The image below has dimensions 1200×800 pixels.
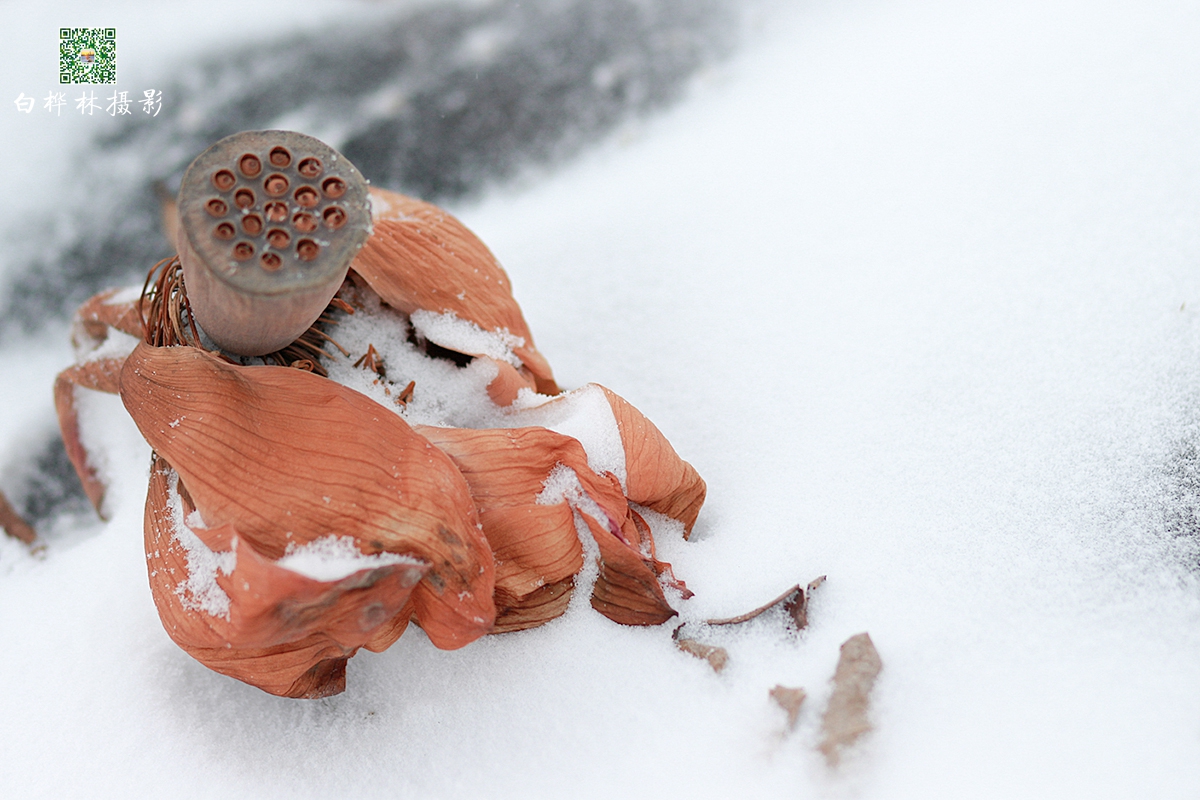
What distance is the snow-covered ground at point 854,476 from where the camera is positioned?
1.36 ft

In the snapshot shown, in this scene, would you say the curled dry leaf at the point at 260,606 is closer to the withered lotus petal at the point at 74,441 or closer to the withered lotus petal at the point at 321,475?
the withered lotus petal at the point at 321,475

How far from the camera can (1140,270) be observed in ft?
1.74

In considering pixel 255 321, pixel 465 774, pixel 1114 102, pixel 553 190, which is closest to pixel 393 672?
pixel 465 774

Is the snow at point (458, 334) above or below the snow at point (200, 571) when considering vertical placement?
above

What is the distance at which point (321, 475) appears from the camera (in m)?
0.40

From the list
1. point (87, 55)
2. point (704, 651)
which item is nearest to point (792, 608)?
point (704, 651)

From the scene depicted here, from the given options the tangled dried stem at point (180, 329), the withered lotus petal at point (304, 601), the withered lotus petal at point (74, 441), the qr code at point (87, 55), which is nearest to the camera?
the withered lotus petal at point (304, 601)

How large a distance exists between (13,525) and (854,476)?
57 cm

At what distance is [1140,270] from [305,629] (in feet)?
1.66

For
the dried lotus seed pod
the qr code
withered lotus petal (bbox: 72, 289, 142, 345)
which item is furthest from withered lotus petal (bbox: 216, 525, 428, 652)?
the qr code

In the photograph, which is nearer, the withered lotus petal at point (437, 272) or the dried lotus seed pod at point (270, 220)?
the dried lotus seed pod at point (270, 220)

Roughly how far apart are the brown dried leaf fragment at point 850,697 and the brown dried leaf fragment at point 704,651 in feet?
0.18

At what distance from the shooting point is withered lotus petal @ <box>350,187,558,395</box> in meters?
0.49

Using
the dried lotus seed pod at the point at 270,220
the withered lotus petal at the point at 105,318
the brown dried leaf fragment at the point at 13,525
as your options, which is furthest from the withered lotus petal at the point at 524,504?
the brown dried leaf fragment at the point at 13,525
